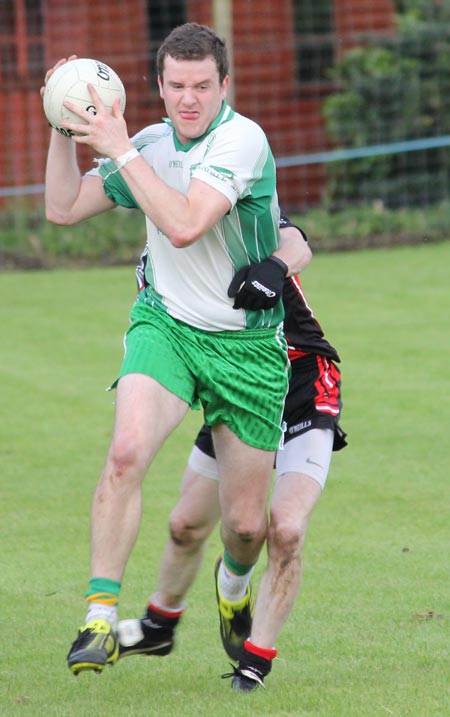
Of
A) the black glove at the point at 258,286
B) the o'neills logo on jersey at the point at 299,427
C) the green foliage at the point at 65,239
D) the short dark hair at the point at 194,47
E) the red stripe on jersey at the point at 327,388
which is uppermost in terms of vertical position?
the short dark hair at the point at 194,47

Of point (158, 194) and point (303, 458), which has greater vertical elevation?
point (158, 194)

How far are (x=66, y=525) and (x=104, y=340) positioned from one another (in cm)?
549

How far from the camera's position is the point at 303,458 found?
5695 millimetres

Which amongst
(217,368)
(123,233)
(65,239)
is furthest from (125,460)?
(123,233)

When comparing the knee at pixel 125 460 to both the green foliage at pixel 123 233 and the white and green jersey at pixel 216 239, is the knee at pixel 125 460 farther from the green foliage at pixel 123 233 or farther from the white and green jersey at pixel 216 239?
the green foliage at pixel 123 233

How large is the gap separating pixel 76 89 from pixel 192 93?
43 centimetres

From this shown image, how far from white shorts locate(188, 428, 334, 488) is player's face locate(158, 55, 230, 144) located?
1347 mm

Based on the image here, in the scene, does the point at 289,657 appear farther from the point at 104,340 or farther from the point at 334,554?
the point at 104,340

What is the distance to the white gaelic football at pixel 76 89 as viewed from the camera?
5.12m

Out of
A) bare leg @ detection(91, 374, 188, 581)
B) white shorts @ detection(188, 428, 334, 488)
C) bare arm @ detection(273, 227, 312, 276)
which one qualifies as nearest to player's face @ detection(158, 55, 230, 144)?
bare arm @ detection(273, 227, 312, 276)

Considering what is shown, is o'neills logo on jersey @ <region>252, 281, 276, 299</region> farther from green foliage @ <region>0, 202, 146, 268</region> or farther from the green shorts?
green foliage @ <region>0, 202, 146, 268</region>

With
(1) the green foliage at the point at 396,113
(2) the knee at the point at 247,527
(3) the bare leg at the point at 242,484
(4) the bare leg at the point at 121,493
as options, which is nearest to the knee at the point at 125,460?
(4) the bare leg at the point at 121,493

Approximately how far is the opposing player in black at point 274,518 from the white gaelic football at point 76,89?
1.02 meters

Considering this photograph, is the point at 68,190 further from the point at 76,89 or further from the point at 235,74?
the point at 235,74
